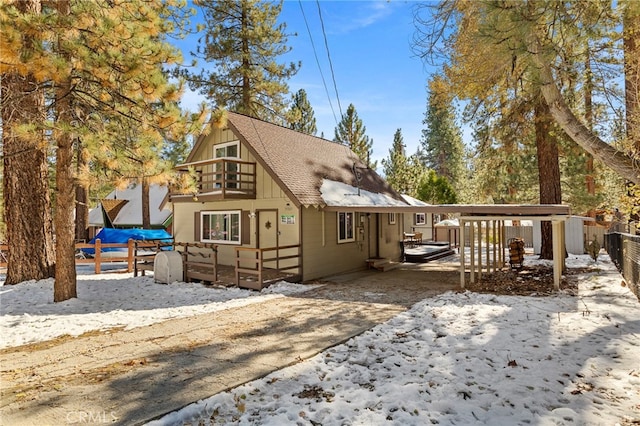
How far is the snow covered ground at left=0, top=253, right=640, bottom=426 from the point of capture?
146 inches

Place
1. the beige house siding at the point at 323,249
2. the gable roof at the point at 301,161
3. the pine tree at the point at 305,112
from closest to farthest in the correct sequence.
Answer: the beige house siding at the point at 323,249
the gable roof at the point at 301,161
the pine tree at the point at 305,112

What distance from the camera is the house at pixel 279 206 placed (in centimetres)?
1256

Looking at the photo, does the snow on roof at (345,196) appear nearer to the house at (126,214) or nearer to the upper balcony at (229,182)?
the upper balcony at (229,182)

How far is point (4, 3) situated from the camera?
656 centimetres

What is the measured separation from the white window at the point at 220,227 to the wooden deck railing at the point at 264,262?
993 millimetres

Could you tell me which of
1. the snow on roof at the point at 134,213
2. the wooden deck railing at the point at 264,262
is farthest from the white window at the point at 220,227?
the snow on roof at the point at 134,213

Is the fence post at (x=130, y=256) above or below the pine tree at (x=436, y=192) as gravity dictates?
below

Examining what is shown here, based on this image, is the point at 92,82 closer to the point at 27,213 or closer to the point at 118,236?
the point at 27,213

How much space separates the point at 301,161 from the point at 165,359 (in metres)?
10.7

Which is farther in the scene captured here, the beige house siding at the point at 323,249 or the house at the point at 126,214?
the house at the point at 126,214

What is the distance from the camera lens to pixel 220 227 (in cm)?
1478

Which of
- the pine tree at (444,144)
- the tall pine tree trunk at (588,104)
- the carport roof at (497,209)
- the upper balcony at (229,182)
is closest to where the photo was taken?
the tall pine tree trunk at (588,104)

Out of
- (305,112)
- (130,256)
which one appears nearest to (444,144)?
(305,112)

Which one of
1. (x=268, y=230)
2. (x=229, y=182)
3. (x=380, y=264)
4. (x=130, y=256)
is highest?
(x=229, y=182)
